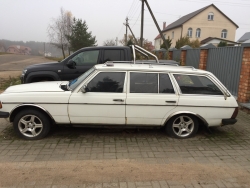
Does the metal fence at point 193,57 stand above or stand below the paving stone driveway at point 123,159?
above

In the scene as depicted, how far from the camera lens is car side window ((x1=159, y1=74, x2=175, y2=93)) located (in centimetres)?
411

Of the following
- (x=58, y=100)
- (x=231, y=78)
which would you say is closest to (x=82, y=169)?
(x=58, y=100)

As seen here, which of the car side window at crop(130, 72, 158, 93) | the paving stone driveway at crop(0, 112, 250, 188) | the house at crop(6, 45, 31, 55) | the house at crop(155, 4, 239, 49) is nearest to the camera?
the paving stone driveway at crop(0, 112, 250, 188)

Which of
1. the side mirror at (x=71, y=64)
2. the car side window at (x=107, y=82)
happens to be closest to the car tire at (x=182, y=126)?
the car side window at (x=107, y=82)

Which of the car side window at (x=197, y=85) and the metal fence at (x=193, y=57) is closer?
the car side window at (x=197, y=85)

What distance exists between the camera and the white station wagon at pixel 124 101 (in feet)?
13.0

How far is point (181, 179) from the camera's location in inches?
118

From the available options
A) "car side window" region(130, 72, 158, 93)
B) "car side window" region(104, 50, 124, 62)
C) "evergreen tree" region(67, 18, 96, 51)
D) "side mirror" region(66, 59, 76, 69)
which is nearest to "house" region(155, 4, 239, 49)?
"evergreen tree" region(67, 18, 96, 51)

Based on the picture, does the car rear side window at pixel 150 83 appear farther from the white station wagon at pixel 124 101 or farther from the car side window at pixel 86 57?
the car side window at pixel 86 57

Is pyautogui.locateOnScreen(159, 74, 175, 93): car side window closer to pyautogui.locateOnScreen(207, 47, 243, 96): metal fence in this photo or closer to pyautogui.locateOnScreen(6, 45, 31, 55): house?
pyautogui.locateOnScreen(207, 47, 243, 96): metal fence

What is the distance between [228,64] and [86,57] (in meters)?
5.39

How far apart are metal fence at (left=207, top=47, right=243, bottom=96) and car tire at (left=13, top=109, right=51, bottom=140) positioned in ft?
21.3

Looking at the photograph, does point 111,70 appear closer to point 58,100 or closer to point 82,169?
point 58,100

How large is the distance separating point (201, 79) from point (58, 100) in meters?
2.82
